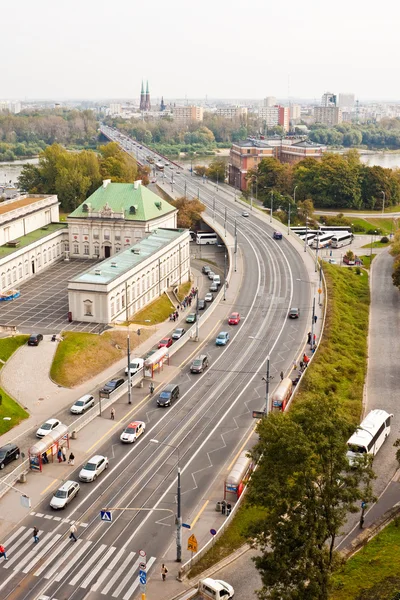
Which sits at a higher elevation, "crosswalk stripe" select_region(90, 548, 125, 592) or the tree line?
the tree line

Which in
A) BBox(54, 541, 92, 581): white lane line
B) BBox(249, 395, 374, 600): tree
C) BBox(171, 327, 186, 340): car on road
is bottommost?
BBox(171, 327, 186, 340): car on road

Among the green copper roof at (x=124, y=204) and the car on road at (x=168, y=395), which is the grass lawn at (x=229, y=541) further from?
the green copper roof at (x=124, y=204)

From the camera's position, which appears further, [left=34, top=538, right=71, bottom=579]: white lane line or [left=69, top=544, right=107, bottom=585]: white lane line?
[left=34, top=538, right=71, bottom=579]: white lane line

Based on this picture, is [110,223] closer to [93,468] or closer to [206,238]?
[206,238]

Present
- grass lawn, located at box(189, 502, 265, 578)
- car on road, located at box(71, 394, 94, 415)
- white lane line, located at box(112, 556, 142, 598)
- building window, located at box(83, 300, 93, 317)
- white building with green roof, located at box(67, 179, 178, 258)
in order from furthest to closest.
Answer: white building with green roof, located at box(67, 179, 178, 258) → building window, located at box(83, 300, 93, 317) → car on road, located at box(71, 394, 94, 415) → grass lawn, located at box(189, 502, 265, 578) → white lane line, located at box(112, 556, 142, 598)

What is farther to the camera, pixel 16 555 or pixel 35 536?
pixel 35 536

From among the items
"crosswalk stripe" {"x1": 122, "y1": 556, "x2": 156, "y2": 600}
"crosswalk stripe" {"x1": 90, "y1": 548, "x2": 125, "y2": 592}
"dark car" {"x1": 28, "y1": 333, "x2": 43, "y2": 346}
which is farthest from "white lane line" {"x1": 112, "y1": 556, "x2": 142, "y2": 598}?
"dark car" {"x1": 28, "y1": 333, "x2": 43, "y2": 346}

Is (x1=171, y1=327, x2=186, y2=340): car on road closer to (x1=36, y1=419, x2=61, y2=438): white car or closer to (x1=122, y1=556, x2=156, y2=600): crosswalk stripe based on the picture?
(x1=36, y1=419, x2=61, y2=438): white car

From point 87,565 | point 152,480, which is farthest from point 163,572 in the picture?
point 152,480
